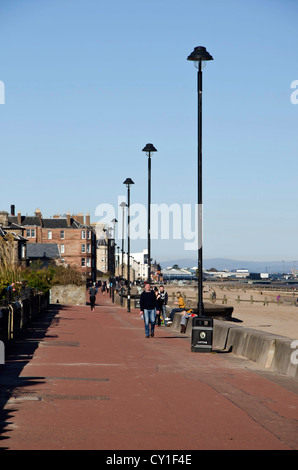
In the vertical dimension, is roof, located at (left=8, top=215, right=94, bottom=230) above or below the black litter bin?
above

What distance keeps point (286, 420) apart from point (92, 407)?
2.59 meters

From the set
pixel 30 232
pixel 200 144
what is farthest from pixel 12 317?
pixel 30 232

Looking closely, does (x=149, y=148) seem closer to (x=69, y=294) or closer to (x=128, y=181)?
(x=128, y=181)

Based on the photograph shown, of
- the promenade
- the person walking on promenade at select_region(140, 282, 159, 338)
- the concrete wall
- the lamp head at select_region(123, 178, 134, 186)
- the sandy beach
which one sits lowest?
the sandy beach

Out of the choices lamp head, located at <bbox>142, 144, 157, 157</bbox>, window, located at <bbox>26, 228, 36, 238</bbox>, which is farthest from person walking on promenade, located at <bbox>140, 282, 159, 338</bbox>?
window, located at <bbox>26, 228, 36, 238</bbox>

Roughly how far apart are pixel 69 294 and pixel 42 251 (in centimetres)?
3319

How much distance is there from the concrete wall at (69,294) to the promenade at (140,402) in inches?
1705

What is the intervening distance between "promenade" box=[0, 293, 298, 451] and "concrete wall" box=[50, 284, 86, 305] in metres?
43.3

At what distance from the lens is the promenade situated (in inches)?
307

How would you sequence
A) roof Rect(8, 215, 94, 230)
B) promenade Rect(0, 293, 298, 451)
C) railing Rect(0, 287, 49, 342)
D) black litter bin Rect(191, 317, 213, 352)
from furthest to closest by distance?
roof Rect(8, 215, 94, 230), black litter bin Rect(191, 317, 213, 352), railing Rect(0, 287, 49, 342), promenade Rect(0, 293, 298, 451)

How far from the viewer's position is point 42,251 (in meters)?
93.6

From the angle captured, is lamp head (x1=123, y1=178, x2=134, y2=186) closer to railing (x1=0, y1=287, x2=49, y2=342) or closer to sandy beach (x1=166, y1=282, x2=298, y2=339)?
sandy beach (x1=166, y1=282, x2=298, y2=339)

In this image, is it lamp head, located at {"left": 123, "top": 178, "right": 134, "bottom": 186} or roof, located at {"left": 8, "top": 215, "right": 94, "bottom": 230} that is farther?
roof, located at {"left": 8, "top": 215, "right": 94, "bottom": 230}
